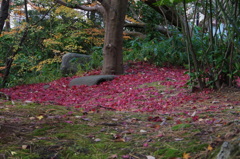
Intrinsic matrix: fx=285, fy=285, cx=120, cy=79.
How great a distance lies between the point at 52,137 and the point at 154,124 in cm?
112

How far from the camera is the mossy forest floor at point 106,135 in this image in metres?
1.93

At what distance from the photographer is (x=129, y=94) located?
5715 mm

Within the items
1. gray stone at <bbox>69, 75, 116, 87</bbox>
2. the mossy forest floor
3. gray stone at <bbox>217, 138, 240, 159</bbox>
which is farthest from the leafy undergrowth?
gray stone at <bbox>69, 75, 116, 87</bbox>

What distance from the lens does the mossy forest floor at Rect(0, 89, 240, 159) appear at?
193 centimetres

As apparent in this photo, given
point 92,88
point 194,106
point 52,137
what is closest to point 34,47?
point 92,88

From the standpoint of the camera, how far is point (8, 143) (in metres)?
2.06

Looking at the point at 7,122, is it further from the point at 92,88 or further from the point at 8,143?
the point at 92,88

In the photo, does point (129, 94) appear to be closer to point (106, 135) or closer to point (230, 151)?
point (106, 135)

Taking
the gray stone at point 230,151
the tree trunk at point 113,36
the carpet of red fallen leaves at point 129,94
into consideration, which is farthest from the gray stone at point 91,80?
the gray stone at point 230,151

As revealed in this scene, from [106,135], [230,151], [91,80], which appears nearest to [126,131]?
[106,135]

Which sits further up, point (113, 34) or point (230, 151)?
point (113, 34)

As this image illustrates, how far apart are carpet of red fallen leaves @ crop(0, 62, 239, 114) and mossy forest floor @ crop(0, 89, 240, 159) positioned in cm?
85

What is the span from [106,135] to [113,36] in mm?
5806

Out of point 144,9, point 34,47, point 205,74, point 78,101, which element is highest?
point 144,9
